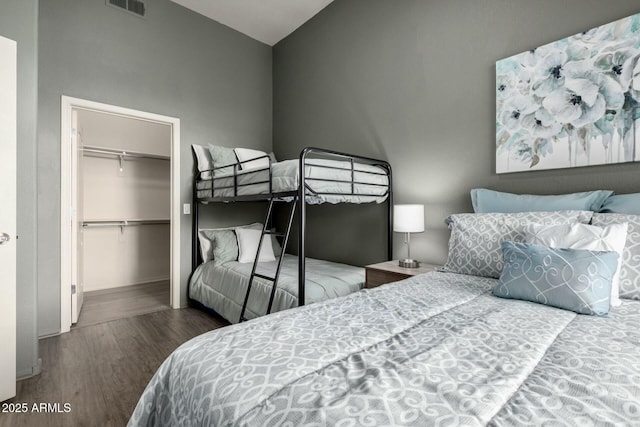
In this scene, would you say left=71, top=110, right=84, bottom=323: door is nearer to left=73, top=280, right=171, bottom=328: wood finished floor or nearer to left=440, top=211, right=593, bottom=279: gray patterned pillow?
left=73, top=280, right=171, bottom=328: wood finished floor

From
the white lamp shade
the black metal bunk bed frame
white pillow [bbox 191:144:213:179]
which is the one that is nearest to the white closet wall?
white pillow [bbox 191:144:213:179]

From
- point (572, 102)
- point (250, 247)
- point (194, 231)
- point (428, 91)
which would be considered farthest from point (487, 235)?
point (194, 231)

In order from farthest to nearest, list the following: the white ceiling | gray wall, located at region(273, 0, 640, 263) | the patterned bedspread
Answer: the white ceiling → gray wall, located at region(273, 0, 640, 263) → the patterned bedspread

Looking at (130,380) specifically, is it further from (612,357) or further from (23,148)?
(612,357)

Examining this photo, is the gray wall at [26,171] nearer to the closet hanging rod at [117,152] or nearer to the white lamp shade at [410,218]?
the closet hanging rod at [117,152]

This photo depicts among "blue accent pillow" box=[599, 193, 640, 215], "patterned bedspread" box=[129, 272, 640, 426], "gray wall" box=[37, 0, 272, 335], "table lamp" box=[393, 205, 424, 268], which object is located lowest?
"patterned bedspread" box=[129, 272, 640, 426]

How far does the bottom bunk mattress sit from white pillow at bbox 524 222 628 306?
4.62ft

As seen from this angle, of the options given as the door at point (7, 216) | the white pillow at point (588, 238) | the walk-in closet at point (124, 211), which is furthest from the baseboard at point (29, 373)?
the white pillow at point (588, 238)

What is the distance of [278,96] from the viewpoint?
4.19 meters

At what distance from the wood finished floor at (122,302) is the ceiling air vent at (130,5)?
118 inches

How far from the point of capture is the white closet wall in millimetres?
3932

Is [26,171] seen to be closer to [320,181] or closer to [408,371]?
[320,181]

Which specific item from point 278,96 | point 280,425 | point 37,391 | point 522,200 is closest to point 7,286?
point 37,391

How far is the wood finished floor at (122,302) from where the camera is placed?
3.04 metres
